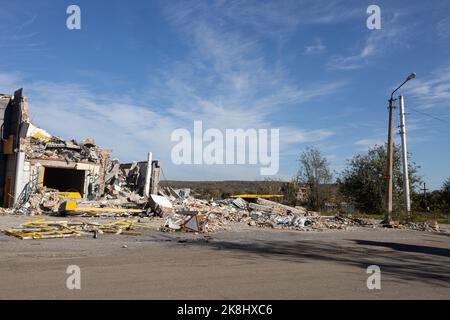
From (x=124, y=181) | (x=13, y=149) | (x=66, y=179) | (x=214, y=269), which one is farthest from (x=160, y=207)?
(x=214, y=269)

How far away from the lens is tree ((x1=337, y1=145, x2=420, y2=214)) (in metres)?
36.5

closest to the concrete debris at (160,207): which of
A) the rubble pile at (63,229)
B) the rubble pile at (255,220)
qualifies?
the rubble pile at (255,220)

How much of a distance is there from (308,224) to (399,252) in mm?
9767

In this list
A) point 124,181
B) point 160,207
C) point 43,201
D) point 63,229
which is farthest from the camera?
point 124,181

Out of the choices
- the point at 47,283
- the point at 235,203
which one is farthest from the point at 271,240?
the point at 235,203

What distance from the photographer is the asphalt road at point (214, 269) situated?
6.59 metres

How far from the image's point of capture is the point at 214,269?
28.7ft

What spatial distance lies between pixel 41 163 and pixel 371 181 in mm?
27606

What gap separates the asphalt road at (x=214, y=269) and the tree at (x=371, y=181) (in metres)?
23.0

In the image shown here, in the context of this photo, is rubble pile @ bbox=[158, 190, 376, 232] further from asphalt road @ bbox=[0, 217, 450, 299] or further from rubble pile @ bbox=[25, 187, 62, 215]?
rubble pile @ bbox=[25, 187, 62, 215]

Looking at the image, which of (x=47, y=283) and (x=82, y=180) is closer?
(x=47, y=283)

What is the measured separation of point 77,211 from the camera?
22312 mm

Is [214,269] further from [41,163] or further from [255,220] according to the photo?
[41,163]
